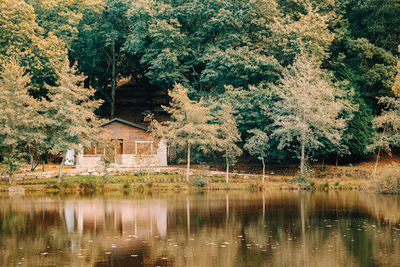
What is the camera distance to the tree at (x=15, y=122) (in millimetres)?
36438

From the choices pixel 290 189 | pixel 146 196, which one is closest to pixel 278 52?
pixel 290 189

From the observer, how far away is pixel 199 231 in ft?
65.0

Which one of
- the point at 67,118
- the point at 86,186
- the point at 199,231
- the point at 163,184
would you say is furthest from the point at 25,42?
the point at 199,231

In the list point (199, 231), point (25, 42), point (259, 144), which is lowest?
point (199, 231)

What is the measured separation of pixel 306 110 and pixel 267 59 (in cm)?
733

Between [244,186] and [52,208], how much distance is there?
1673 cm

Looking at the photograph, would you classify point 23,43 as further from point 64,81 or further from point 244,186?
point 244,186

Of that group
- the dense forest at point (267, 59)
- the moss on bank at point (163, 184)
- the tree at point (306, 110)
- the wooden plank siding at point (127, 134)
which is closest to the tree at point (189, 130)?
the dense forest at point (267, 59)

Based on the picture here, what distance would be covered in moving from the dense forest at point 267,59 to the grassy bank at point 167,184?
3097mm

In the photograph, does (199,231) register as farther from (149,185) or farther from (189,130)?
(189,130)

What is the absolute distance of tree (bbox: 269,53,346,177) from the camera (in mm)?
40438

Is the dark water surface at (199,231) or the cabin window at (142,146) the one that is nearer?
the dark water surface at (199,231)

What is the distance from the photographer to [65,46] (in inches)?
2079

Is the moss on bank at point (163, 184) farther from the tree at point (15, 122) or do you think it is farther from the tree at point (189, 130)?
the tree at point (15, 122)
